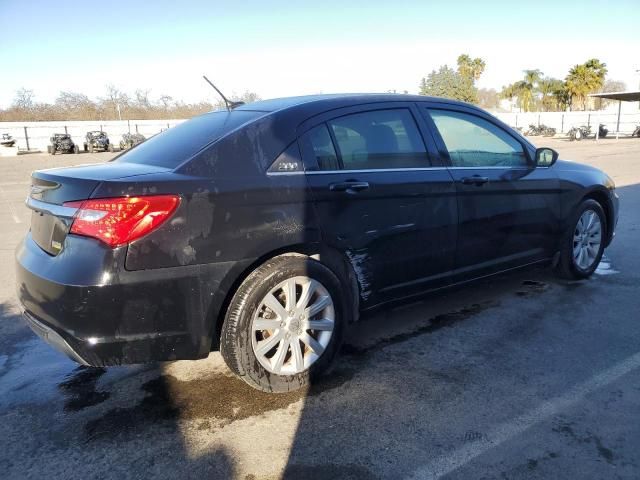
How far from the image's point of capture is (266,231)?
287cm

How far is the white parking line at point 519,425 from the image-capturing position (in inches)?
93.4

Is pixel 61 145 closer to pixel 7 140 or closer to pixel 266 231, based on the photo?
pixel 7 140

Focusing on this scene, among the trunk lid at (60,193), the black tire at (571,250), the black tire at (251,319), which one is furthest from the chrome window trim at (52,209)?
the black tire at (571,250)

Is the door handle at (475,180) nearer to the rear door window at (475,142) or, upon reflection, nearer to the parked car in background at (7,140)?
the rear door window at (475,142)

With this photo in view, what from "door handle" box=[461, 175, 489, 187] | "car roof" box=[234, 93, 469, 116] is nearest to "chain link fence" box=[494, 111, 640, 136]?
"door handle" box=[461, 175, 489, 187]

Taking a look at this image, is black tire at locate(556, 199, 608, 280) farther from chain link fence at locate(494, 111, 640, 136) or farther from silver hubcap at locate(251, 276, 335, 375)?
chain link fence at locate(494, 111, 640, 136)

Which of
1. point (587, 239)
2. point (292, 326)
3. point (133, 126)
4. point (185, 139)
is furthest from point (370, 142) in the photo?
point (133, 126)

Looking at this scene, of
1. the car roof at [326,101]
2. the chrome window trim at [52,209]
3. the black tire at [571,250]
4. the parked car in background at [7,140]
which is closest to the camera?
the chrome window trim at [52,209]

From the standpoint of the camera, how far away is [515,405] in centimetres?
286

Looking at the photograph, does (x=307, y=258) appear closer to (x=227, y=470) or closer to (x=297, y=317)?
(x=297, y=317)

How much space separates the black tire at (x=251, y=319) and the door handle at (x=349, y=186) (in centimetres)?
46

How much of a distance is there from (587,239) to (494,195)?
5.04 ft

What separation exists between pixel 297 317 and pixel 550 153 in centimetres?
277

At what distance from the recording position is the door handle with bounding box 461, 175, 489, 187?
3790 mm
